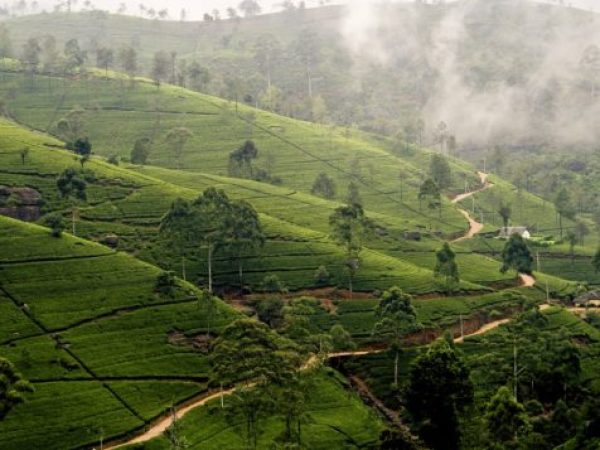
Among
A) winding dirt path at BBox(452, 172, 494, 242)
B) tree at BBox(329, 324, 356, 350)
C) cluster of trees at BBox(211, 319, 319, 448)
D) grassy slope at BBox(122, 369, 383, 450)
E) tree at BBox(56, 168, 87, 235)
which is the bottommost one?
grassy slope at BBox(122, 369, 383, 450)

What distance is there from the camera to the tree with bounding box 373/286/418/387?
94125mm

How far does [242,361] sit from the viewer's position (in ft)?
225

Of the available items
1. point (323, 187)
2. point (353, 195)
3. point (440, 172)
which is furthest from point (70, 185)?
point (440, 172)

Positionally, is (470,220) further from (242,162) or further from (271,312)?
(271,312)

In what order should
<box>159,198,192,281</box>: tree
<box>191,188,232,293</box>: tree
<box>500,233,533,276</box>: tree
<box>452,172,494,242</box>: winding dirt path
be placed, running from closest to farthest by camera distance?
1. <box>159,198,192,281</box>: tree
2. <box>191,188,232,293</box>: tree
3. <box>500,233,533,276</box>: tree
4. <box>452,172,494,242</box>: winding dirt path

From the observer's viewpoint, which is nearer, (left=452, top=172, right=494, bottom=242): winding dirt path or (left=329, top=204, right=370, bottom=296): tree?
(left=329, top=204, right=370, bottom=296): tree

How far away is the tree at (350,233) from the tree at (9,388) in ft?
194

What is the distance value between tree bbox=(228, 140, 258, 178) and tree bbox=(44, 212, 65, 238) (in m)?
60.5

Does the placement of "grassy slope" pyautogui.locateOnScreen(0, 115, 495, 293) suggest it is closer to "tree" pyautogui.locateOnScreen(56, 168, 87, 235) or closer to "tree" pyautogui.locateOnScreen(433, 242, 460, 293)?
"tree" pyautogui.locateOnScreen(433, 242, 460, 293)

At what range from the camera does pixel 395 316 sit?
9406cm

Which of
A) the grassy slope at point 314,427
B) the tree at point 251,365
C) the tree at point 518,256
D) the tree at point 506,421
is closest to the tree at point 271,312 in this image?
the grassy slope at point 314,427

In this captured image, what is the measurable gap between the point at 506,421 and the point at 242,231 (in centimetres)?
5681

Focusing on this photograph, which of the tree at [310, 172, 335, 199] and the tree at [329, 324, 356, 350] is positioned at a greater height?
the tree at [310, 172, 335, 199]

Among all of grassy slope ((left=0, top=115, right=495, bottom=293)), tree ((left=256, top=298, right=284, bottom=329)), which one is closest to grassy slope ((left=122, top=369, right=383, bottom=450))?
tree ((left=256, top=298, right=284, bottom=329))
